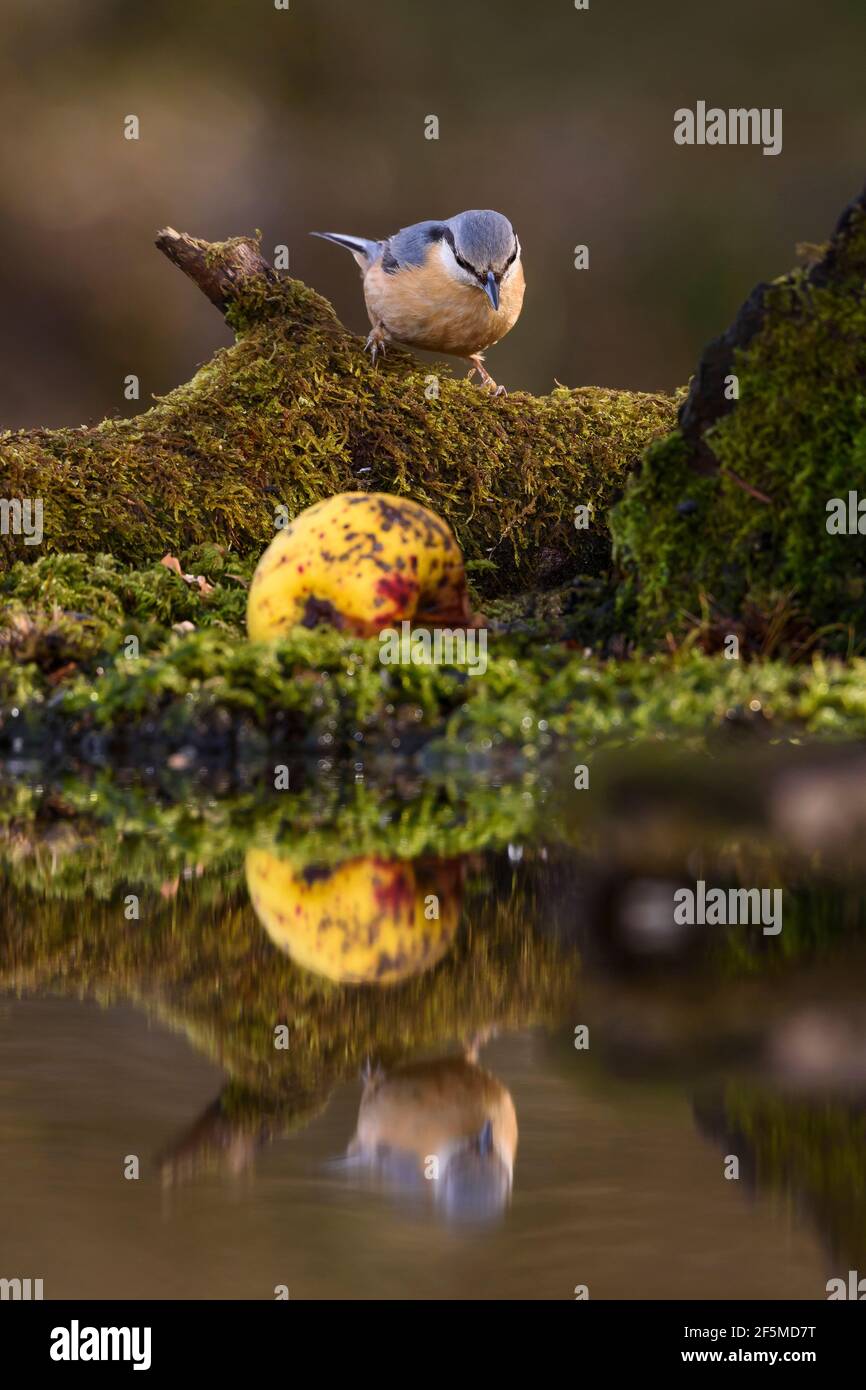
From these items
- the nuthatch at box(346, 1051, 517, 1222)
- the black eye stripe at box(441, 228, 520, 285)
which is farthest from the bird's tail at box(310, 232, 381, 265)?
the nuthatch at box(346, 1051, 517, 1222)

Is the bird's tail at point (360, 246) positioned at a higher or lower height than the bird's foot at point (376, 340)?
higher

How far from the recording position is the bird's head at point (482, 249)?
6703 mm

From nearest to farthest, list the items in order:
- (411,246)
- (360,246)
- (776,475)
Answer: (776,475)
(411,246)
(360,246)

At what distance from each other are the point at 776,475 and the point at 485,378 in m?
2.57

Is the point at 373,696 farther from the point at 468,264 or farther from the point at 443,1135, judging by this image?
the point at 468,264

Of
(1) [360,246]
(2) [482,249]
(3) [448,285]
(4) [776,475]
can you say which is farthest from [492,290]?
(4) [776,475]

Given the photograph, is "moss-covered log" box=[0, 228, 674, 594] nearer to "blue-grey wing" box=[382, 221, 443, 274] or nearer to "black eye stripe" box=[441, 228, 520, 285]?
"blue-grey wing" box=[382, 221, 443, 274]

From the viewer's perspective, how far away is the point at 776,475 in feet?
17.0

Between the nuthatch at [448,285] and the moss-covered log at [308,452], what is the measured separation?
17 centimetres

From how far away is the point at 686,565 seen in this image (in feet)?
17.4

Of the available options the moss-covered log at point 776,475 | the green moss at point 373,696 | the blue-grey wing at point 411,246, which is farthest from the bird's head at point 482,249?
the green moss at point 373,696

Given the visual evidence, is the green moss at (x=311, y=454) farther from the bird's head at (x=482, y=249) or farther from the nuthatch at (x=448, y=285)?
the bird's head at (x=482, y=249)

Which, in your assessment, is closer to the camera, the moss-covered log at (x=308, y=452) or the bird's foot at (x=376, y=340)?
the moss-covered log at (x=308, y=452)

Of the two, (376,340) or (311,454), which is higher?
(376,340)
